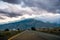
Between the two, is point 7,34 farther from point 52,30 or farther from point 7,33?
point 52,30

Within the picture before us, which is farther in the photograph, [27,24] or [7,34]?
[27,24]

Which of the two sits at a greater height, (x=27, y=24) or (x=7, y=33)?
(x=27, y=24)

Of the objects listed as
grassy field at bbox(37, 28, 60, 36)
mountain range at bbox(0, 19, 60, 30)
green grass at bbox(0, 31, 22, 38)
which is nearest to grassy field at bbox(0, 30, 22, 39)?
green grass at bbox(0, 31, 22, 38)

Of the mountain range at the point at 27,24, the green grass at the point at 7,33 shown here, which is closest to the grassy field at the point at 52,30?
the mountain range at the point at 27,24

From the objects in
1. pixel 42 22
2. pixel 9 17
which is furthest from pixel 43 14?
pixel 9 17

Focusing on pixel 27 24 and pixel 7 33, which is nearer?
pixel 7 33

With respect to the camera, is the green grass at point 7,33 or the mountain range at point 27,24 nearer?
the green grass at point 7,33

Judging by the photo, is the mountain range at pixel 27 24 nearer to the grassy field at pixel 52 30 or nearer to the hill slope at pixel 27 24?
the hill slope at pixel 27 24

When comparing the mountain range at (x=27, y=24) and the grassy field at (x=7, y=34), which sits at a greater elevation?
the mountain range at (x=27, y=24)

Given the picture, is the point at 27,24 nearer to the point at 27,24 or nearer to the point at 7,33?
the point at 27,24

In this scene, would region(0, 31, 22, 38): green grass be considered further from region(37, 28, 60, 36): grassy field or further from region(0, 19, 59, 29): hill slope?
region(37, 28, 60, 36): grassy field

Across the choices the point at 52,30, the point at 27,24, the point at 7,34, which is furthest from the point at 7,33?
the point at 52,30

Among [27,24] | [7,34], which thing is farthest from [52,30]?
[7,34]

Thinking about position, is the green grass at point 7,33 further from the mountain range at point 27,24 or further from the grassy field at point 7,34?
the mountain range at point 27,24
